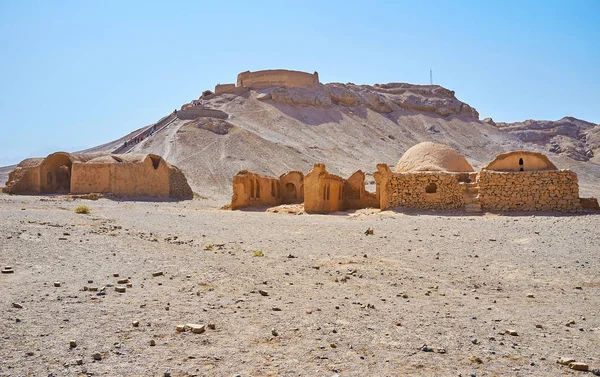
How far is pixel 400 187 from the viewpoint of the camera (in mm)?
19953

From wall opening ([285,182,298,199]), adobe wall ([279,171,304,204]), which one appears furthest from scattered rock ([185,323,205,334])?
wall opening ([285,182,298,199])

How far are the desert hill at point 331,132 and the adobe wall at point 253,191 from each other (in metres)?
10.8

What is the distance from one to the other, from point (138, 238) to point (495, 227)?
9326 millimetres

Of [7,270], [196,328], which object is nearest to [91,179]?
[7,270]

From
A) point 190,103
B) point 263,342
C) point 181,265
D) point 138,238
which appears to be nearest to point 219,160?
point 190,103

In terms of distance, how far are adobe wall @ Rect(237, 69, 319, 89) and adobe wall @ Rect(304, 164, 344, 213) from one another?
48.6 metres

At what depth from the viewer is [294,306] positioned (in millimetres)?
5766

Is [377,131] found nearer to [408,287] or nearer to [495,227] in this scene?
[495,227]

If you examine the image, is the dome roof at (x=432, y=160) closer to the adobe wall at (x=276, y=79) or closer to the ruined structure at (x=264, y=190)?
the ruined structure at (x=264, y=190)

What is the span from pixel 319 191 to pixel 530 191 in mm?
7974

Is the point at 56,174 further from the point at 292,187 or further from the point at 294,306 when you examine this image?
the point at 294,306

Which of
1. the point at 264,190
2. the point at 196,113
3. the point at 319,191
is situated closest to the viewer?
the point at 319,191

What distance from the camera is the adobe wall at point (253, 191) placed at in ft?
76.5

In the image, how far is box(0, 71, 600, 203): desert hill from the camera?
45.2 metres
